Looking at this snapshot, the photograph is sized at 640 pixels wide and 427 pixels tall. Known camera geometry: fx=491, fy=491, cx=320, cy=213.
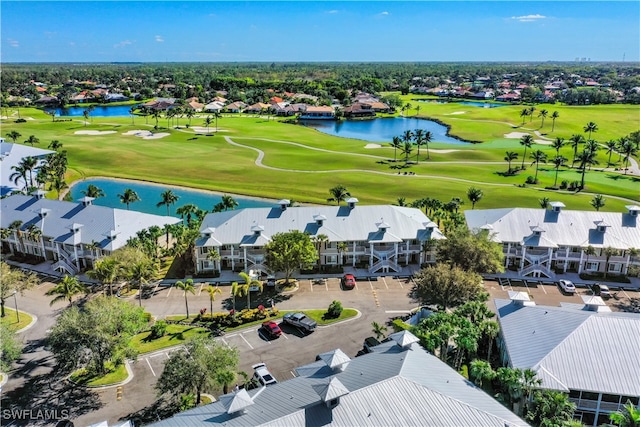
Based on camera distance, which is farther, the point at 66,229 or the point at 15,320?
the point at 66,229

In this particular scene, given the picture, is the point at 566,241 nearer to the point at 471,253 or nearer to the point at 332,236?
the point at 471,253

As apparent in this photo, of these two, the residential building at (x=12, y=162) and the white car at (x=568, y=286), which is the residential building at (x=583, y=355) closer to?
the white car at (x=568, y=286)

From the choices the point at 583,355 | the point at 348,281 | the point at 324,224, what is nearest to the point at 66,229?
the point at 324,224

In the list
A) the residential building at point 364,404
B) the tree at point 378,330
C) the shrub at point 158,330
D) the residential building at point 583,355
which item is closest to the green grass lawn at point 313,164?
the shrub at point 158,330

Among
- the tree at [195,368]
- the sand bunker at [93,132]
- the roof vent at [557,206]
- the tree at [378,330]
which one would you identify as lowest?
the tree at [378,330]

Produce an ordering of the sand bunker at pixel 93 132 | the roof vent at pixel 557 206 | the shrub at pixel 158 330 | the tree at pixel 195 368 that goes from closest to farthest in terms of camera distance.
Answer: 1. the tree at pixel 195 368
2. the shrub at pixel 158 330
3. the roof vent at pixel 557 206
4. the sand bunker at pixel 93 132

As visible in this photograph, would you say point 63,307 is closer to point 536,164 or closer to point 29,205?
point 29,205

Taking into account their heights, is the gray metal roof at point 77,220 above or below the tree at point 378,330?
above
